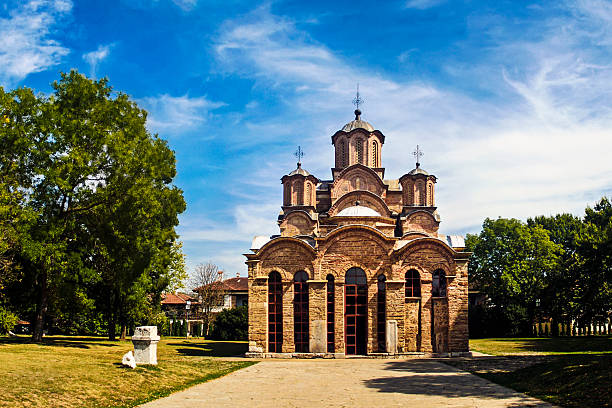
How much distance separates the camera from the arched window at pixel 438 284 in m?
27.4

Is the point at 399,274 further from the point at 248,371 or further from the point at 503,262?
the point at 503,262

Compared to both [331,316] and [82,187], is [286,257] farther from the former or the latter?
[82,187]

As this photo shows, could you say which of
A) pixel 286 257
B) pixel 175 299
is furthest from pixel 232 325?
pixel 175 299

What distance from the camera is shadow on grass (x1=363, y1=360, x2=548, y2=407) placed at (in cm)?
1346

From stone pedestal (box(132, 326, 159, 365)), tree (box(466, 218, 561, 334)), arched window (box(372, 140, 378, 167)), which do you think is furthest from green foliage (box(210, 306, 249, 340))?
stone pedestal (box(132, 326, 159, 365))

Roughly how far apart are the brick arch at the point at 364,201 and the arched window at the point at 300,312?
321 inches

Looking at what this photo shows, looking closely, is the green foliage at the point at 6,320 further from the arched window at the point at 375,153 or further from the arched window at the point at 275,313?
the arched window at the point at 375,153

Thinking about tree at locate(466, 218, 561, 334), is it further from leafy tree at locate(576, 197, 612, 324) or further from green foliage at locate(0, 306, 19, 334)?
green foliage at locate(0, 306, 19, 334)

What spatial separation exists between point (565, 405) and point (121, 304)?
25247 mm

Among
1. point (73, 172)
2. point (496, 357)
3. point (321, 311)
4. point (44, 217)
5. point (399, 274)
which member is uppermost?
point (73, 172)

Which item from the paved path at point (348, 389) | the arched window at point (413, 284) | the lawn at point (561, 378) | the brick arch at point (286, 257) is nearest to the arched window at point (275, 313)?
the brick arch at point (286, 257)

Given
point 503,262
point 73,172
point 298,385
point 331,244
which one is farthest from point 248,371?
point 503,262

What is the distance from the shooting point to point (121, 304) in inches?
1230

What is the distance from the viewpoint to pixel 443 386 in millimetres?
15406
